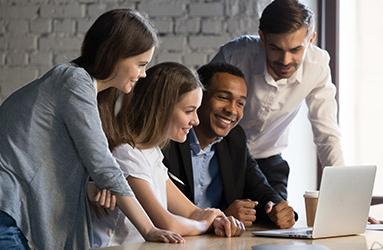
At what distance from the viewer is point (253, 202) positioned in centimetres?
283

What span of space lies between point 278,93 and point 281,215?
0.79m

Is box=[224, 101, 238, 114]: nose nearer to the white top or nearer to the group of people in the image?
the group of people

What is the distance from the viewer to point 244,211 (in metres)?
2.78

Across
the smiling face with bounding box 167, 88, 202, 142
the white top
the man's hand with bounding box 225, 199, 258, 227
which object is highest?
the smiling face with bounding box 167, 88, 202, 142

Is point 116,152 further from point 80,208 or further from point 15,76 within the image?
point 15,76

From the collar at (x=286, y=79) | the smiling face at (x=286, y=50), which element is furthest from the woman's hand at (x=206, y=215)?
the collar at (x=286, y=79)

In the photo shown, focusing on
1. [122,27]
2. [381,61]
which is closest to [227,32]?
[381,61]

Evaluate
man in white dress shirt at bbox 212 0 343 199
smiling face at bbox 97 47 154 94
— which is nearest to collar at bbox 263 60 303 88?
man in white dress shirt at bbox 212 0 343 199

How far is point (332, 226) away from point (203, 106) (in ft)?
2.44

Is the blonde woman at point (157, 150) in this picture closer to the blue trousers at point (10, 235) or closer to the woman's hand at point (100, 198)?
the woman's hand at point (100, 198)

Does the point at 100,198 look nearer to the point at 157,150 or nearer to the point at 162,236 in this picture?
the point at 162,236

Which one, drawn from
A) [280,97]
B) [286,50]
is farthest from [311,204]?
[280,97]

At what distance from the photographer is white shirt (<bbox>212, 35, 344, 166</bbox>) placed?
3477 mm

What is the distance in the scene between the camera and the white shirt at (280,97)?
3477mm
